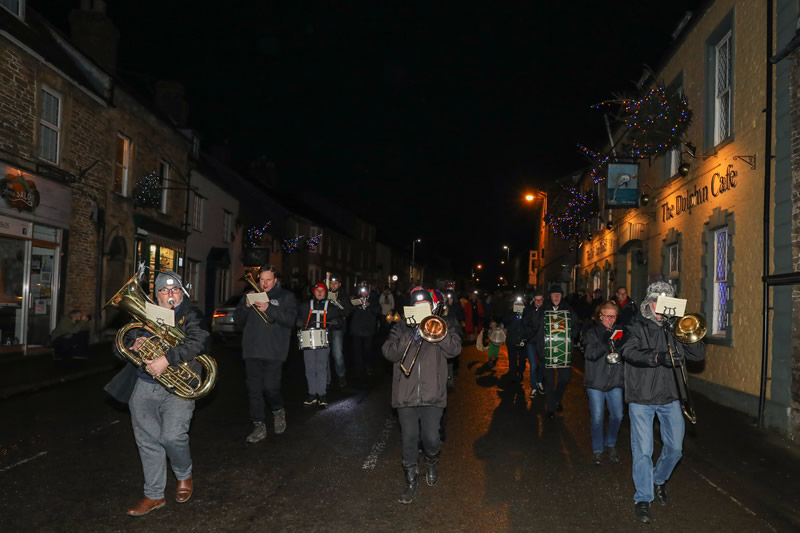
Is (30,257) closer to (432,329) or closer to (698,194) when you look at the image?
(432,329)

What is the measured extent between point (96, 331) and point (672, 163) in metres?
15.8

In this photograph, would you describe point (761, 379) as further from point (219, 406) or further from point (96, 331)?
point (96, 331)

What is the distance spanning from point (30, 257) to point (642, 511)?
47.4 feet

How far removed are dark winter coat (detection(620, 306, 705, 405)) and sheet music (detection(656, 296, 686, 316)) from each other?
0.16 metres

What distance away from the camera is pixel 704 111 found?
1184cm

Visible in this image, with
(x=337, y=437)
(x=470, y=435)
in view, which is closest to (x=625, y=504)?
(x=470, y=435)

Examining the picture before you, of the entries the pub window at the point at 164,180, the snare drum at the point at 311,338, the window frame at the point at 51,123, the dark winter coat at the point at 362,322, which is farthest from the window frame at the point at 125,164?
the snare drum at the point at 311,338

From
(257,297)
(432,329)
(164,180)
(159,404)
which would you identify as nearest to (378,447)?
(257,297)

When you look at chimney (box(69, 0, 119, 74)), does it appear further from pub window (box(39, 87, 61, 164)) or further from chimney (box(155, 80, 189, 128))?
chimney (box(155, 80, 189, 128))

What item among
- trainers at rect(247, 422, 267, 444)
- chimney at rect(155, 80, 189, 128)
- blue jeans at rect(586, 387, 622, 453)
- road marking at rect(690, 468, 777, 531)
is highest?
chimney at rect(155, 80, 189, 128)

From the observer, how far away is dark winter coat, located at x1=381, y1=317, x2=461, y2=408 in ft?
17.7

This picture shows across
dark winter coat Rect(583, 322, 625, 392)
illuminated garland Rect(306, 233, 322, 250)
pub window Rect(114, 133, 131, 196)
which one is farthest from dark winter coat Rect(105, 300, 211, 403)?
illuminated garland Rect(306, 233, 322, 250)

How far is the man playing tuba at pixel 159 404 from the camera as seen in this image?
4.78m

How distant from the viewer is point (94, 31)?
18312 millimetres
